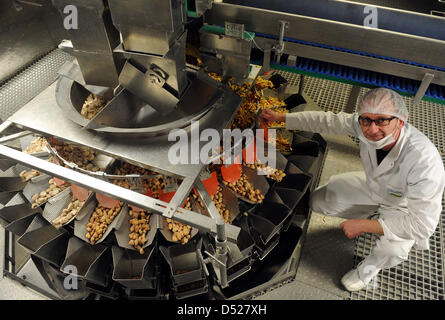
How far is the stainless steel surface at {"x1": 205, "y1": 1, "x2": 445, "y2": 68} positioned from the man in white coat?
0.81ft

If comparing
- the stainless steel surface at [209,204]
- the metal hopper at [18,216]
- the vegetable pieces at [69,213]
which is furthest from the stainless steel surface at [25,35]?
the stainless steel surface at [209,204]

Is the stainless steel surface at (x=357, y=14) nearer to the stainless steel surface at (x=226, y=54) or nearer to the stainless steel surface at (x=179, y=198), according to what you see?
the stainless steel surface at (x=226, y=54)

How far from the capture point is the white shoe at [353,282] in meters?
2.15

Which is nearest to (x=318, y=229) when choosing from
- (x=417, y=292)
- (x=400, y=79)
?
(x=417, y=292)

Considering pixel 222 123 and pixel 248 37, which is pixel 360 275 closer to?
pixel 222 123

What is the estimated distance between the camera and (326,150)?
9.83ft

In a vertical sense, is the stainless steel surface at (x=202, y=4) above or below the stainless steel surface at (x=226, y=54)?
above

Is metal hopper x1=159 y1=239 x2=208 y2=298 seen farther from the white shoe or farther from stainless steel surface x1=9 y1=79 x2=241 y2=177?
the white shoe

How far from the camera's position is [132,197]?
151 centimetres

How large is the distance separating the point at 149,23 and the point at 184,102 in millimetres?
582

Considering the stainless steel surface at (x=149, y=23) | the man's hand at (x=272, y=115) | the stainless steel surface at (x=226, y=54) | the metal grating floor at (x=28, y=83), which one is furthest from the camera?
the metal grating floor at (x=28, y=83)

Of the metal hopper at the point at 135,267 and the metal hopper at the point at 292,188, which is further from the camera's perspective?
the metal hopper at the point at 292,188
